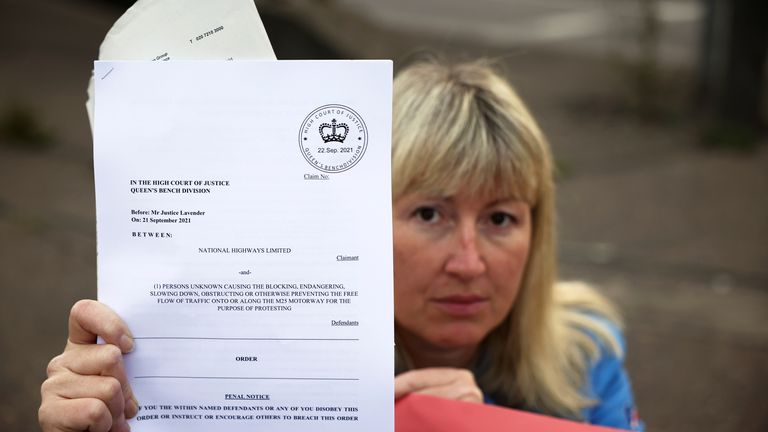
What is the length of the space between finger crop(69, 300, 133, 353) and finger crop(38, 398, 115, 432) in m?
0.10

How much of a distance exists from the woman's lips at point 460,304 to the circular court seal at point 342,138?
2.30 ft

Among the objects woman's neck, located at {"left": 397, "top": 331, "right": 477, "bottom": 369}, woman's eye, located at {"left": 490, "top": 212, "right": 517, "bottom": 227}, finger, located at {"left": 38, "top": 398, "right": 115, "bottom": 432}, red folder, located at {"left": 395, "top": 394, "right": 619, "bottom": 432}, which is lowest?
red folder, located at {"left": 395, "top": 394, "right": 619, "bottom": 432}

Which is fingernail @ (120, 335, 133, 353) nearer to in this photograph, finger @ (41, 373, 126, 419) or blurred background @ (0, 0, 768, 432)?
finger @ (41, 373, 126, 419)

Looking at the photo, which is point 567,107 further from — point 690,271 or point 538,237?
point 538,237

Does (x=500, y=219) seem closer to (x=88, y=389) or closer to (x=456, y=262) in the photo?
(x=456, y=262)

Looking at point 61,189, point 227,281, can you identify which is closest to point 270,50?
point 227,281

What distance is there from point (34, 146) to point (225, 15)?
6506 millimetres

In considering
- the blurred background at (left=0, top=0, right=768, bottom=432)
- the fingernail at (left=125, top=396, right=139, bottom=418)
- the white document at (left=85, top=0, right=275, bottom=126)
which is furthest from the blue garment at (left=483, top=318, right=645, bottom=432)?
the white document at (left=85, top=0, right=275, bottom=126)

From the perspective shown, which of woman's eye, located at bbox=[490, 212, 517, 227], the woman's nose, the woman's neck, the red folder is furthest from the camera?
the woman's neck

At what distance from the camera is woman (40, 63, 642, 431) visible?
6.49ft

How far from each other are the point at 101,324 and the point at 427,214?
86cm

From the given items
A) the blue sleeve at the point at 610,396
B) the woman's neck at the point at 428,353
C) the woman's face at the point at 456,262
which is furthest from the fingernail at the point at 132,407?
the blue sleeve at the point at 610,396

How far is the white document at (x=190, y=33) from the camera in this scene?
1427 mm

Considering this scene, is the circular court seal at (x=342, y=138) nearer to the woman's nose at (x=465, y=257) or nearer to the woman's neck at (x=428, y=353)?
the woman's nose at (x=465, y=257)
